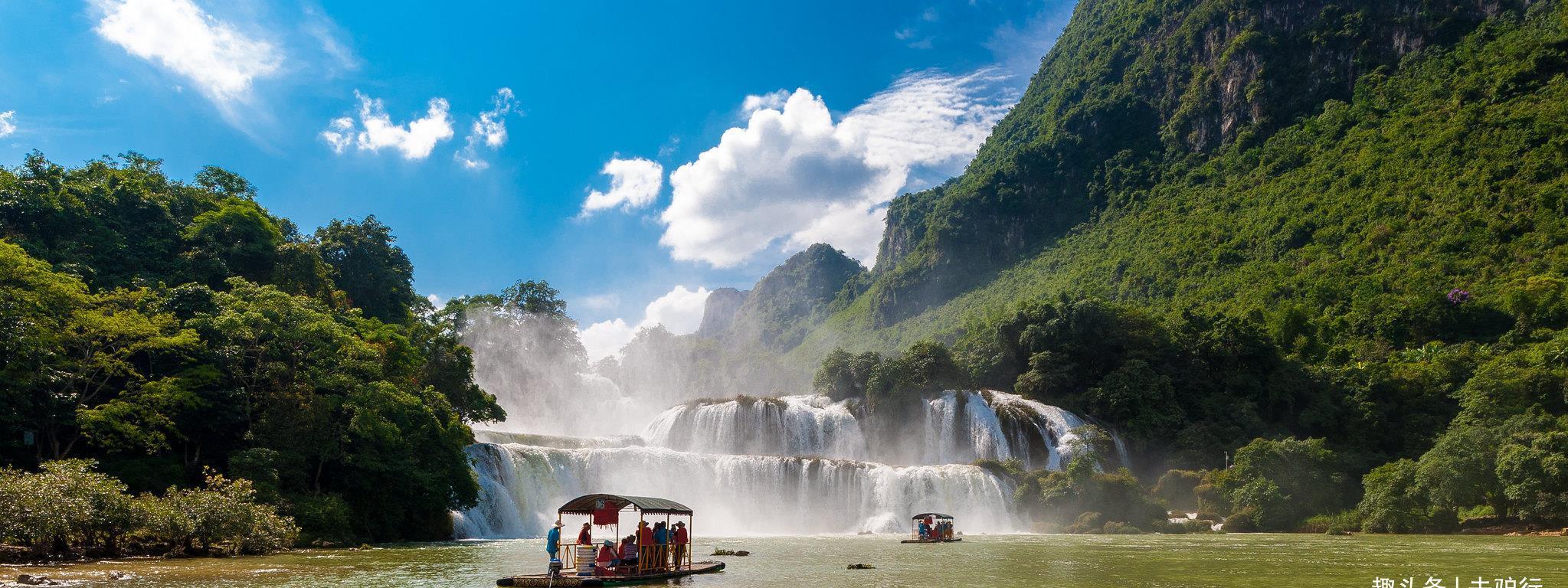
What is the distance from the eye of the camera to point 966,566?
60.0ft

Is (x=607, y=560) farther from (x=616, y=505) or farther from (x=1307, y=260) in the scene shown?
(x=1307, y=260)

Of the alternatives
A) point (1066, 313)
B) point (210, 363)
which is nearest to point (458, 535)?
point (210, 363)

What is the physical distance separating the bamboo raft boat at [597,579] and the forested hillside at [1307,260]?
27793 mm

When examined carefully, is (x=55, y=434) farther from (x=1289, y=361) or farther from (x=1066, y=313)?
(x=1289, y=361)

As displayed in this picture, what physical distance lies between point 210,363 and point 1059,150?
84491mm

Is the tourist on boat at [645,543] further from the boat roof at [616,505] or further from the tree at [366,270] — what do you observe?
the tree at [366,270]

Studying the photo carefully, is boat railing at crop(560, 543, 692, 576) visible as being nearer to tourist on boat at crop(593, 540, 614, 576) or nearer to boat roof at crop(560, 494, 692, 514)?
tourist on boat at crop(593, 540, 614, 576)

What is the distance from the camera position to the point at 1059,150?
94.4 m

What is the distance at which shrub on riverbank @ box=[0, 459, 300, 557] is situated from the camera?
1616cm

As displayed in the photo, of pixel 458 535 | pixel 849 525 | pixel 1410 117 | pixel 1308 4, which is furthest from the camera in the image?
pixel 1308 4

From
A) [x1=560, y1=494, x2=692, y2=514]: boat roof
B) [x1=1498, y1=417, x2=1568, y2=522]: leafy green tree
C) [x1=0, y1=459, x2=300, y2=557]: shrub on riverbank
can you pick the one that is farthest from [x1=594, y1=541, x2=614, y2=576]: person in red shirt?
[x1=1498, y1=417, x2=1568, y2=522]: leafy green tree

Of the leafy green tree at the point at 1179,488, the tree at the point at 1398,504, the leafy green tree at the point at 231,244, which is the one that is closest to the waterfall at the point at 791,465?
the leafy green tree at the point at 1179,488

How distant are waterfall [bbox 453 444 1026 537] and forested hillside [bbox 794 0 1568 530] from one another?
1062 cm

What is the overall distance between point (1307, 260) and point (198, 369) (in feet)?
202
